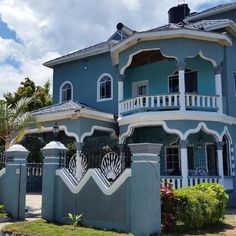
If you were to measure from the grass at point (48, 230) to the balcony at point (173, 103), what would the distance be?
8.19 m

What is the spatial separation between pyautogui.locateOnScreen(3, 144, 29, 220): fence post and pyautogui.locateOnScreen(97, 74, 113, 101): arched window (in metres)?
9.81

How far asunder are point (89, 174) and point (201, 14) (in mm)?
14479

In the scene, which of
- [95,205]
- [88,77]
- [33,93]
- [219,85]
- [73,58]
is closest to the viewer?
[95,205]

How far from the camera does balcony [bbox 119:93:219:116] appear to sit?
644 inches

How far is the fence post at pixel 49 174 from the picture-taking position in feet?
35.2

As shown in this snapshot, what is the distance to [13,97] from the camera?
32.4 m

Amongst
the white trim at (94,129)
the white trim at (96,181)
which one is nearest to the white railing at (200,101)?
the white trim at (94,129)

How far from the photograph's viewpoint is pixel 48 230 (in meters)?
9.14

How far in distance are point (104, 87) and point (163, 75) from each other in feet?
12.5

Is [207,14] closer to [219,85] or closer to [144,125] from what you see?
[219,85]

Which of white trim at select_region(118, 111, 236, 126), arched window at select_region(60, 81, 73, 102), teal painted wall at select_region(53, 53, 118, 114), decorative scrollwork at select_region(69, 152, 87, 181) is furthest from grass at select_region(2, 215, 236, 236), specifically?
arched window at select_region(60, 81, 73, 102)

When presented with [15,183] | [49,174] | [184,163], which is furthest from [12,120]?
[184,163]

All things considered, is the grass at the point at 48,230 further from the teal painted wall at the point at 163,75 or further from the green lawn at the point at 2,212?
the teal painted wall at the point at 163,75

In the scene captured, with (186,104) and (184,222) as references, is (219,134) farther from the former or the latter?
(184,222)
